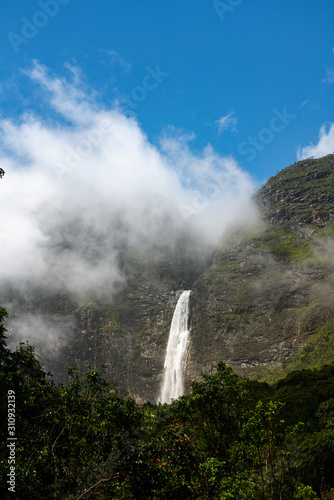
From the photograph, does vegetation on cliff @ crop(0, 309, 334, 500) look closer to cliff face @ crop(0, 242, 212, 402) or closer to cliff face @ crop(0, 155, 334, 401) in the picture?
cliff face @ crop(0, 155, 334, 401)

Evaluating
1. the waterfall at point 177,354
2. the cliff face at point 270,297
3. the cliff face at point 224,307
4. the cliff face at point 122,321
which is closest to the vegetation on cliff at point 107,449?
the cliff face at point 224,307

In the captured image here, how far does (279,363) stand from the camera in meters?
95.9

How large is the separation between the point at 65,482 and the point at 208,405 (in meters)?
7.62

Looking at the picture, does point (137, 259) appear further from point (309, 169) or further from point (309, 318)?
point (309, 169)

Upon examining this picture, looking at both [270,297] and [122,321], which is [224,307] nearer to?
[270,297]

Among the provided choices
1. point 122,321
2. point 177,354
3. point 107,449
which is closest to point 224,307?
point 177,354

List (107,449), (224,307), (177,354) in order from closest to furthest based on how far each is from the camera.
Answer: (107,449), (177,354), (224,307)

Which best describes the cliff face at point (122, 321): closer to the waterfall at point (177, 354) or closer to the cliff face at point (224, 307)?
the cliff face at point (224, 307)

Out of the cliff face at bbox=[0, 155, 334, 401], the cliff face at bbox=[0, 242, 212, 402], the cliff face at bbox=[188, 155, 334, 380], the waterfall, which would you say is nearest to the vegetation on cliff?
the cliff face at bbox=[0, 155, 334, 401]

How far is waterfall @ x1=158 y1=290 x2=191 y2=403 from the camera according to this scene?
106 meters

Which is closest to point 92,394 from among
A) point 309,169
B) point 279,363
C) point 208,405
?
point 208,405

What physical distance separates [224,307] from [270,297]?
1642 centimetres

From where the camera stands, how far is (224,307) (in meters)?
119

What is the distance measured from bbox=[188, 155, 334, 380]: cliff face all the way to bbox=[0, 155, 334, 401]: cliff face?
33 cm
